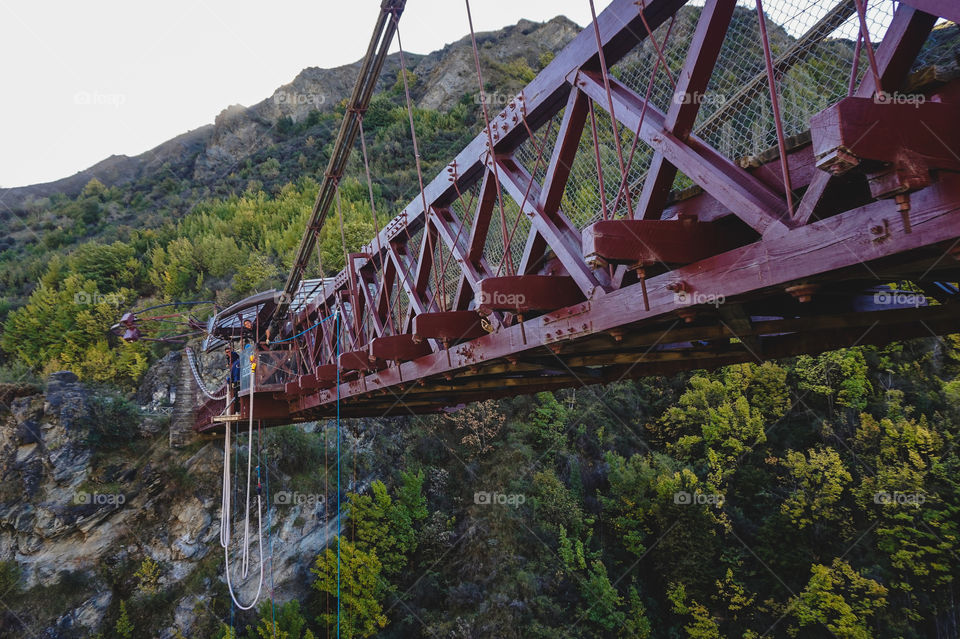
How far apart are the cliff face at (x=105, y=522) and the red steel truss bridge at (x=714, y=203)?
392 inches

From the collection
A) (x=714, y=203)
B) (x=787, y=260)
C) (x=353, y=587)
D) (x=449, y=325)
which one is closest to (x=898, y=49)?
(x=787, y=260)

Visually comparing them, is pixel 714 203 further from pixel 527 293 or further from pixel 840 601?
pixel 840 601

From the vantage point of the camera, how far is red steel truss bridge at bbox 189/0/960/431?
4.94ft

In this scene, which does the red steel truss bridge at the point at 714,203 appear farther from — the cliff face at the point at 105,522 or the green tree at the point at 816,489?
the green tree at the point at 816,489

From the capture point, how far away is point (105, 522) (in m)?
12.0

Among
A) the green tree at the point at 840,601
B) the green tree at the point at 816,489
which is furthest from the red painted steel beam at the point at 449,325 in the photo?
the green tree at the point at 816,489

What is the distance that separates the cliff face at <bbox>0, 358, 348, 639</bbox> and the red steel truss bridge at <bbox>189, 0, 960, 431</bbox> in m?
9.95

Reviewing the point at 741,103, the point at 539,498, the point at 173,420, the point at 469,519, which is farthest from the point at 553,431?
the point at 741,103

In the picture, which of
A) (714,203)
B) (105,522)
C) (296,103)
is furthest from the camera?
(296,103)

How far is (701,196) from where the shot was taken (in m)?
2.50

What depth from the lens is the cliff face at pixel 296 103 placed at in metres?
39.1

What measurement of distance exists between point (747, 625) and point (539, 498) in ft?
20.3

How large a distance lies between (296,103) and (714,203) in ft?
160

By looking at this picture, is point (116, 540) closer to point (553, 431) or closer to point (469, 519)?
point (469, 519)
